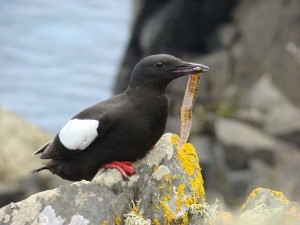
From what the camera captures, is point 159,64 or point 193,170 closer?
point 159,64

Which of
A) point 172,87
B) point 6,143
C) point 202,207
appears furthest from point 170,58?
point 172,87

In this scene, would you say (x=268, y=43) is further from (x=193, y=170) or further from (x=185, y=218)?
(x=185, y=218)

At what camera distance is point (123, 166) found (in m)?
5.69

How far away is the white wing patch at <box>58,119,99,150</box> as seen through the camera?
231 inches

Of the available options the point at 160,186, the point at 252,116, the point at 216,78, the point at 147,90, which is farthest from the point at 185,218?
the point at 216,78

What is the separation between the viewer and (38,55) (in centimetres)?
2861

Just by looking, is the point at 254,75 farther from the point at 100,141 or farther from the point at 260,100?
the point at 100,141

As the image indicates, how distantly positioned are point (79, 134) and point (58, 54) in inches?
899

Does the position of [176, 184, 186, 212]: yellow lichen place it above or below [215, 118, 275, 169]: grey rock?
above

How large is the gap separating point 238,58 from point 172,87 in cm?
162

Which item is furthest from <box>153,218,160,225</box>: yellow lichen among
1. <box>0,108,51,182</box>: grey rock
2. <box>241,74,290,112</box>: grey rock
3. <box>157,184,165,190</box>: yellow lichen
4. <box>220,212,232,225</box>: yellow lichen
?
<box>241,74,290,112</box>: grey rock

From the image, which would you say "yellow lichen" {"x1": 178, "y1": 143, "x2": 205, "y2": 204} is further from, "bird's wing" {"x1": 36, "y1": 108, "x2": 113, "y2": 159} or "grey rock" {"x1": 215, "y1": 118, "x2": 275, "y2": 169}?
"grey rock" {"x1": 215, "y1": 118, "x2": 275, "y2": 169}

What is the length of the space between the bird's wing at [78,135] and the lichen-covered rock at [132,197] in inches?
13.7

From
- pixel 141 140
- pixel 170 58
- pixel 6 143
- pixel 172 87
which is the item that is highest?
pixel 170 58
